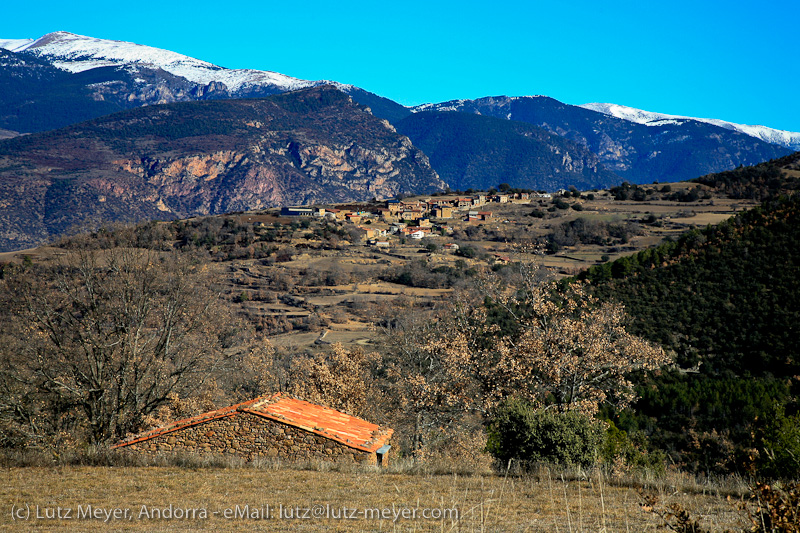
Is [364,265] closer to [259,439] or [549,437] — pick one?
[259,439]

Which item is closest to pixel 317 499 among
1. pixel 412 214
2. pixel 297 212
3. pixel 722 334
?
pixel 722 334

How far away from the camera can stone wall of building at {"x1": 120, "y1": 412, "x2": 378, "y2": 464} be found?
13173 mm

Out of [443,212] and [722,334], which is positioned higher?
[443,212]

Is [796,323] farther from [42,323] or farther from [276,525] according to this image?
[42,323]

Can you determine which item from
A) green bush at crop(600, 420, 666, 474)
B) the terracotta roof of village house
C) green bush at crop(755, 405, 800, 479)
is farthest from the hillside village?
green bush at crop(755, 405, 800, 479)

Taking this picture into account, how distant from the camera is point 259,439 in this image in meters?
13.5

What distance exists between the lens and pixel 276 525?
8.05 m

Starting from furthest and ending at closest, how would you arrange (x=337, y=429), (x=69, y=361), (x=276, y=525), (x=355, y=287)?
(x=355, y=287)
(x=69, y=361)
(x=337, y=429)
(x=276, y=525)

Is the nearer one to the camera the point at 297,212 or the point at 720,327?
the point at 720,327

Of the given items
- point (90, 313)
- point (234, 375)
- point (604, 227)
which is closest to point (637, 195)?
point (604, 227)

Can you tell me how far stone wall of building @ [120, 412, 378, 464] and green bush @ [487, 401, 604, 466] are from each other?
313 centimetres

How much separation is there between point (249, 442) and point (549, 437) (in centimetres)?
680

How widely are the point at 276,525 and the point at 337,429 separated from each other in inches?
248

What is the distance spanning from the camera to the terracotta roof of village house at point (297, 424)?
44.0 feet
